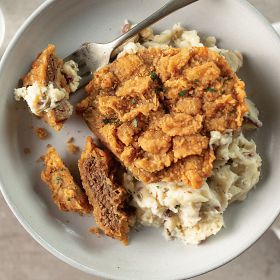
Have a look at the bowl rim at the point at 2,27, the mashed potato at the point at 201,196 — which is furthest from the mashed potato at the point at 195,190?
the bowl rim at the point at 2,27

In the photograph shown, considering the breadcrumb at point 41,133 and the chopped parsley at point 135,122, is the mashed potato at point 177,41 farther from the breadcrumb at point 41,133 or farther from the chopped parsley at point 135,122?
the breadcrumb at point 41,133

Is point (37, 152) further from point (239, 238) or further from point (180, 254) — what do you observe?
point (239, 238)

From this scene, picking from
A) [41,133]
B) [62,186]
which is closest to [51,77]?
[41,133]

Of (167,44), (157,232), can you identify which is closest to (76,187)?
(157,232)

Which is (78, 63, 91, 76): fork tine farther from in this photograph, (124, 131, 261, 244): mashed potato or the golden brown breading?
(124, 131, 261, 244): mashed potato

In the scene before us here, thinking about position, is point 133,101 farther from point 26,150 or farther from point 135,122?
point 26,150

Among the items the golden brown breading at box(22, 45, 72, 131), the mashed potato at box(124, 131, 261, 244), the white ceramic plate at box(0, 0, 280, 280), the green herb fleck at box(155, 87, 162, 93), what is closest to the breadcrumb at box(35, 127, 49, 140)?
the white ceramic plate at box(0, 0, 280, 280)

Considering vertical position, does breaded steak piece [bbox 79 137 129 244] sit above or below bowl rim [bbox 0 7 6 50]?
below
